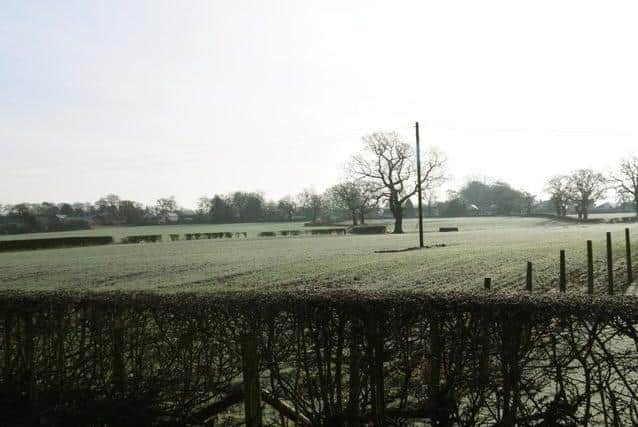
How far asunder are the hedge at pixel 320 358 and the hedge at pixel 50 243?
211ft

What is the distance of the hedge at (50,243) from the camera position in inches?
2527

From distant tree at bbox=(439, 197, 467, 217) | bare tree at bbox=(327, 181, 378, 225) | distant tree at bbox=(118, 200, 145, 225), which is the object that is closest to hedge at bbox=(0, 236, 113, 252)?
bare tree at bbox=(327, 181, 378, 225)

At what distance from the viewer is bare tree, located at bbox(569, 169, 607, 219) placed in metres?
125

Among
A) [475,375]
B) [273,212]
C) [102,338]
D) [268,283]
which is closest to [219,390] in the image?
[102,338]

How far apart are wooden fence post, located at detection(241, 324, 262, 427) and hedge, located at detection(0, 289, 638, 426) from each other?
0.05 feet

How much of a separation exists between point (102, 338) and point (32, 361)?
1.17 metres

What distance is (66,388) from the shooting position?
6.86 metres

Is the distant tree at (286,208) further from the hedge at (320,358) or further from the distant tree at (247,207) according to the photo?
the hedge at (320,358)

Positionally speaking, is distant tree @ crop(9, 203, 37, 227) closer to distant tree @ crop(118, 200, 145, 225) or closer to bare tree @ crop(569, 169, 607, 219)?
distant tree @ crop(118, 200, 145, 225)

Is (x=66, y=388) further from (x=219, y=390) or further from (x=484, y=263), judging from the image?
(x=484, y=263)

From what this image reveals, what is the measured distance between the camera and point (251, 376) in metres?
6.04

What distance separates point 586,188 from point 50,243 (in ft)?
361

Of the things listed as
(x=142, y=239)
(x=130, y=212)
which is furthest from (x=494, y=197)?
(x=142, y=239)

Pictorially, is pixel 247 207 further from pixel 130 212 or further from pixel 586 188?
pixel 586 188
